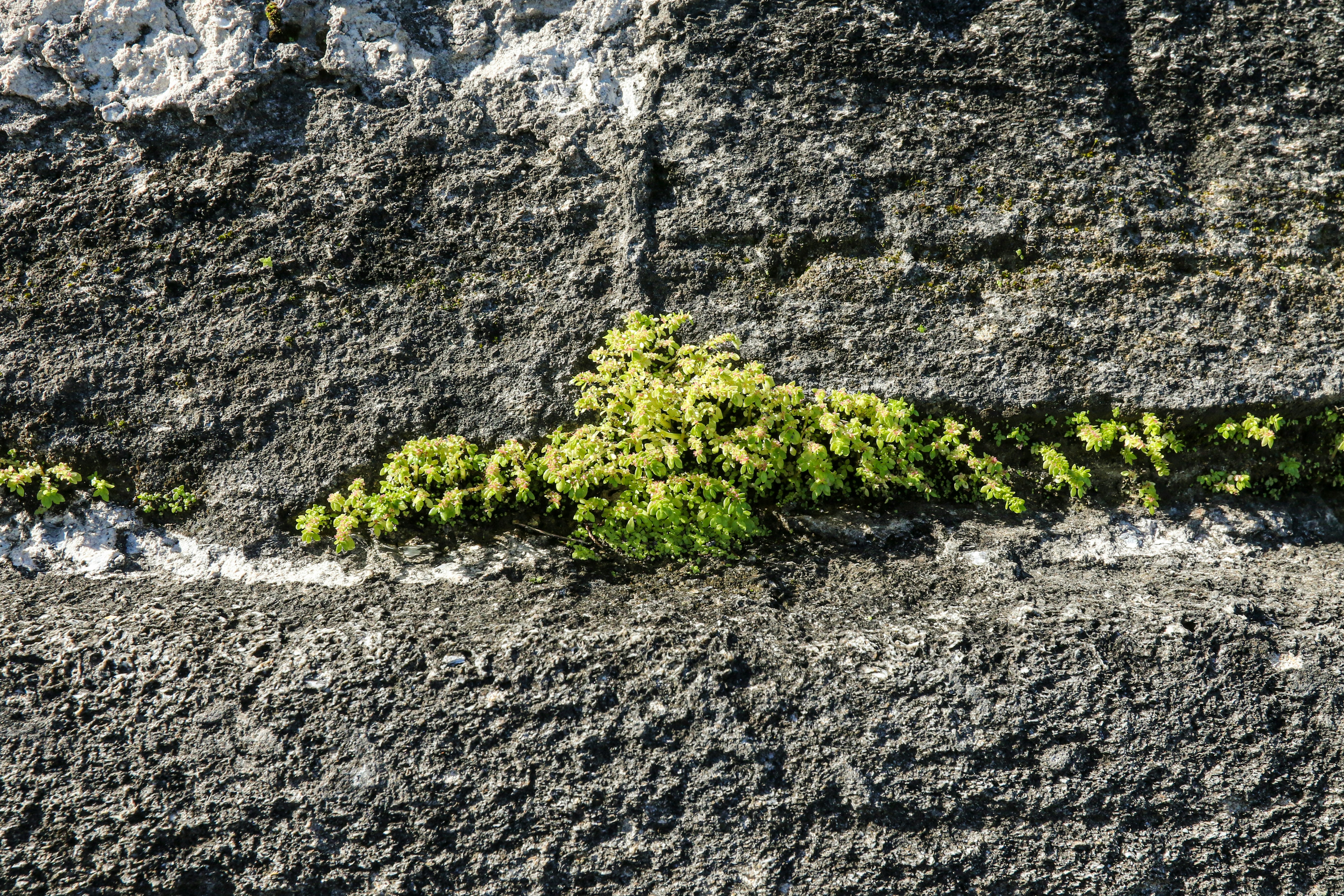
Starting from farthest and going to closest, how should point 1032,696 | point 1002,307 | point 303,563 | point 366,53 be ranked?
1. point 366,53
2. point 1002,307
3. point 303,563
4. point 1032,696

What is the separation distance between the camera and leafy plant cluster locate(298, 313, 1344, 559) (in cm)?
303

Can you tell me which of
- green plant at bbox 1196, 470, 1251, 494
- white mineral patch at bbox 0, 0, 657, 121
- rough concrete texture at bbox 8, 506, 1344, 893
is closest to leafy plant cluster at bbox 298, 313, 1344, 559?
green plant at bbox 1196, 470, 1251, 494

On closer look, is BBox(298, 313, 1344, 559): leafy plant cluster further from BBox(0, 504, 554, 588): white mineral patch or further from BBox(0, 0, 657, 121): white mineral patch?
BBox(0, 0, 657, 121): white mineral patch

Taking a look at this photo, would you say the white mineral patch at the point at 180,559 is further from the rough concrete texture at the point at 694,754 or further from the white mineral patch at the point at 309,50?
the white mineral patch at the point at 309,50

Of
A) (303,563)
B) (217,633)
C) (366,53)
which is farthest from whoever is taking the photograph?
(366,53)

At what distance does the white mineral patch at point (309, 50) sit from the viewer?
11.7ft

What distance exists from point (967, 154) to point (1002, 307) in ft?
2.39

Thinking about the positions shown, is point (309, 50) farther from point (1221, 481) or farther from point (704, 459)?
point (1221, 481)

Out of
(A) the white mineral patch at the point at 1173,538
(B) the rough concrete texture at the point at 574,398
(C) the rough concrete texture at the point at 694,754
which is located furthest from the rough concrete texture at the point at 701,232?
(C) the rough concrete texture at the point at 694,754

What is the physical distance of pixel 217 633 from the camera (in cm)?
284

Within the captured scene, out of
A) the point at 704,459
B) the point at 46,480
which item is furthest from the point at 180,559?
the point at 704,459

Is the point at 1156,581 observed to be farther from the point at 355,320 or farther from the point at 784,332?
the point at 355,320

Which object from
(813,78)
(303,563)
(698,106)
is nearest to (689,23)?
(698,106)

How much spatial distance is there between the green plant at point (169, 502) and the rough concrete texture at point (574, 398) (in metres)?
0.05
